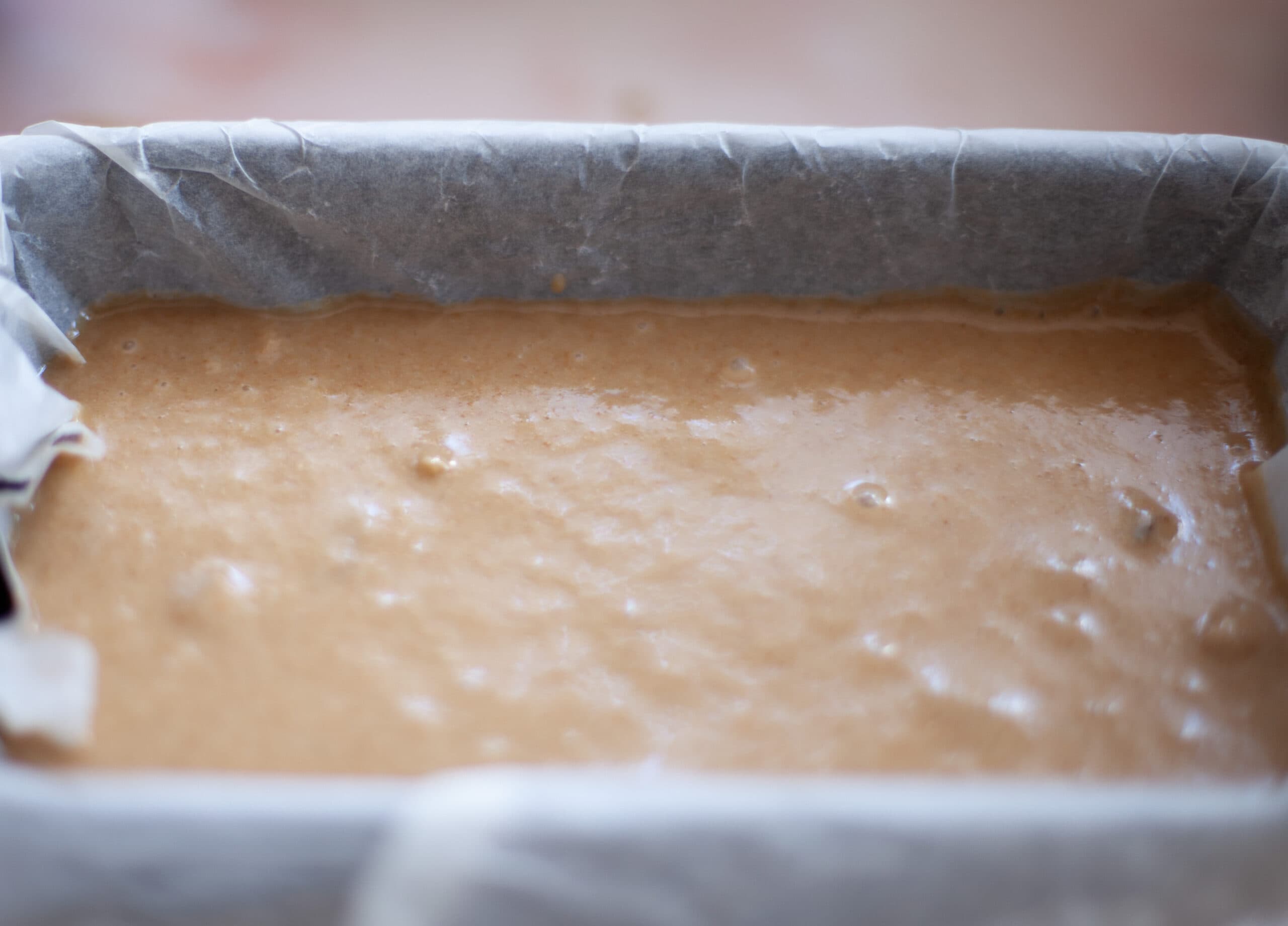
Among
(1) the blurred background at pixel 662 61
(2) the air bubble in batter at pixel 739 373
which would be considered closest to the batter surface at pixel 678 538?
(2) the air bubble in batter at pixel 739 373

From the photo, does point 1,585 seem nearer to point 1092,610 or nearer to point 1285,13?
point 1092,610

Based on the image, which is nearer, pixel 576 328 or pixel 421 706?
pixel 421 706

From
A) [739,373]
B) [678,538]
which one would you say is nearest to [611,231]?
[739,373]

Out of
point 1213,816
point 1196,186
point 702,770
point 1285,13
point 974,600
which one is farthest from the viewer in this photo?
point 1285,13

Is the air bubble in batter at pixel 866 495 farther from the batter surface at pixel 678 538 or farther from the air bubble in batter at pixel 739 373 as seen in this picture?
the air bubble in batter at pixel 739 373

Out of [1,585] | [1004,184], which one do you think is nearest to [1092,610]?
[1004,184]
